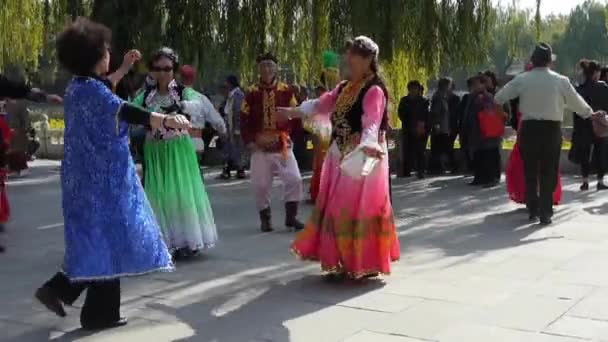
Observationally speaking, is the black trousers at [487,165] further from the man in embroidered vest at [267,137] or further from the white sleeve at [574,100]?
the man in embroidered vest at [267,137]

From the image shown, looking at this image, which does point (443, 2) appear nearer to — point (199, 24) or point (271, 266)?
point (199, 24)

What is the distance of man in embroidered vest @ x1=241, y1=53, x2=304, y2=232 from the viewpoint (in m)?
8.25

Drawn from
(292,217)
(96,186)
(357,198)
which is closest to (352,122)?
(357,198)

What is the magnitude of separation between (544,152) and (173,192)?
3752 millimetres

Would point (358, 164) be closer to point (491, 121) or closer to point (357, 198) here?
point (357, 198)

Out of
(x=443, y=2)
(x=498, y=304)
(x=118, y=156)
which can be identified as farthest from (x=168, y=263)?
(x=443, y=2)

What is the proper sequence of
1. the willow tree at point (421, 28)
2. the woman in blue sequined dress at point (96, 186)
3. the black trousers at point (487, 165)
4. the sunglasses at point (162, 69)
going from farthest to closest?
the black trousers at point (487, 165) < the willow tree at point (421, 28) < the sunglasses at point (162, 69) < the woman in blue sequined dress at point (96, 186)

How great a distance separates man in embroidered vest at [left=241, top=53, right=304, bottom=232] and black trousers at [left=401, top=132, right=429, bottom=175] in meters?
5.12

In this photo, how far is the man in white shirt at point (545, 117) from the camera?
8.53 m

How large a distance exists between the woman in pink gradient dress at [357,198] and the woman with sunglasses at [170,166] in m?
1.20

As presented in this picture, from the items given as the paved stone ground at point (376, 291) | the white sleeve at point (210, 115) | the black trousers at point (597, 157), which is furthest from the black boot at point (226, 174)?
the white sleeve at point (210, 115)

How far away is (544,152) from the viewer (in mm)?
8562

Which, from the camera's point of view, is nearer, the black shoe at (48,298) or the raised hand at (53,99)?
the black shoe at (48,298)

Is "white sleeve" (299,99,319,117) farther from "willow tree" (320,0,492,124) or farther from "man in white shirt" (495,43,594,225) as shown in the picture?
"willow tree" (320,0,492,124)
